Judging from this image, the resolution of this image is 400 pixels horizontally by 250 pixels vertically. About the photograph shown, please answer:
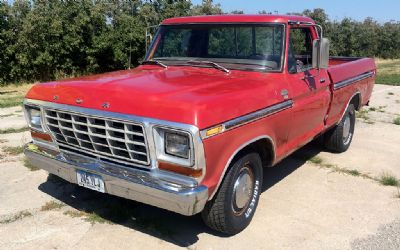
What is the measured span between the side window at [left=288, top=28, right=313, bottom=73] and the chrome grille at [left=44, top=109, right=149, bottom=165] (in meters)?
2.12

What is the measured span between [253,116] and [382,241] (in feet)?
5.50

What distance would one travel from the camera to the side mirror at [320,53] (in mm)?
4995

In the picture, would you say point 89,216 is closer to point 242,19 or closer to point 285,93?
point 285,93

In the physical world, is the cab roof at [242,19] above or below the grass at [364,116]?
above

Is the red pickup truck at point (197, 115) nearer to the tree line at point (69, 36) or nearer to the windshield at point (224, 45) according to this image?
the windshield at point (224, 45)

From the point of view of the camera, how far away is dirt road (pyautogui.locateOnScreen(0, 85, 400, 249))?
4.05 m

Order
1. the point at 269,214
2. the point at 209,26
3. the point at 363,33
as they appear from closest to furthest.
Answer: the point at 269,214 < the point at 209,26 < the point at 363,33

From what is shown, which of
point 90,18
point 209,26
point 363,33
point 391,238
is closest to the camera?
point 391,238

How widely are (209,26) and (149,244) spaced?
2657 mm

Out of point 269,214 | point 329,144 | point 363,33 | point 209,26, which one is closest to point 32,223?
point 269,214

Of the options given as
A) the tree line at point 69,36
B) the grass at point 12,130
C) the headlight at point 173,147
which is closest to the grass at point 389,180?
the headlight at point 173,147

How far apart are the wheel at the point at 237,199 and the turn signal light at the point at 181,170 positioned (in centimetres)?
48

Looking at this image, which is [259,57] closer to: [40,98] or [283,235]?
[283,235]

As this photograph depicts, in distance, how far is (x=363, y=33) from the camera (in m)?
26.3
